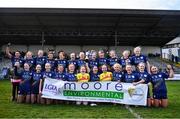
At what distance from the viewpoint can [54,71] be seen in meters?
10.9

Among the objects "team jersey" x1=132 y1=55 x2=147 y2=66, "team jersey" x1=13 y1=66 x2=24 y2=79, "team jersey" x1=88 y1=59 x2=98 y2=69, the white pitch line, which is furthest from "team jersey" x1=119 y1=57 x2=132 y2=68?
"team jersey" x1=13 y1=66 x2=24 y2=79

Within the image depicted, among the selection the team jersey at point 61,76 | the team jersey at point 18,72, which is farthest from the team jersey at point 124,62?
the team jersey at point 18,72

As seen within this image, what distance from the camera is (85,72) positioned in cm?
1068

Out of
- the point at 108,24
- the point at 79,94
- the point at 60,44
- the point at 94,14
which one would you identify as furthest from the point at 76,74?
the point at 60,44

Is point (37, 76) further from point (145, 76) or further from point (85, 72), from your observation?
point (145, 76)

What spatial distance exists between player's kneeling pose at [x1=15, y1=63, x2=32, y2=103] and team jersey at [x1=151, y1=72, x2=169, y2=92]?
11.9 feet

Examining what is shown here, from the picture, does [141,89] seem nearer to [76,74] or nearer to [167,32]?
[76,74]

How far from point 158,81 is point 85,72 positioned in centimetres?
214

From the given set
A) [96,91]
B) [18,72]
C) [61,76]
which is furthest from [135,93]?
[18,72]

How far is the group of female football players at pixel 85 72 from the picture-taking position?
411 inches

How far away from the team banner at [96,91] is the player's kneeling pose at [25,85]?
0.54m

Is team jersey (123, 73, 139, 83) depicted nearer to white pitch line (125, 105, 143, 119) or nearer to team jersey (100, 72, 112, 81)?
team jersey (100, 72, 112, 81)

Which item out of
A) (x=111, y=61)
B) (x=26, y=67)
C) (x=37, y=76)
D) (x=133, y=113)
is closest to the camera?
Answer: (x=133, y=113)

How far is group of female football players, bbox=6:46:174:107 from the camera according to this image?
1043cm
